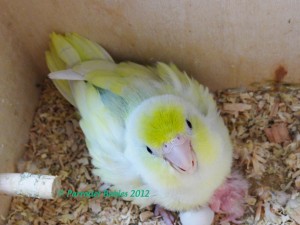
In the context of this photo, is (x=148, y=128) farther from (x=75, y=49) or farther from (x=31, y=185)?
(x=75, y=49)

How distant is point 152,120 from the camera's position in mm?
1335

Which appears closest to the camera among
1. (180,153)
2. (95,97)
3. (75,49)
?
(180,153)

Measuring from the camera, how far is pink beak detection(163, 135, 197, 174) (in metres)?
1.30

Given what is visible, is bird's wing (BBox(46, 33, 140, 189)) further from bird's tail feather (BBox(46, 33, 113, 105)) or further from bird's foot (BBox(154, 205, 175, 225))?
bird's foot (BBox(154, 205, 175, 225))

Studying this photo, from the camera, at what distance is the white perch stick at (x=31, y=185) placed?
1.33 meters

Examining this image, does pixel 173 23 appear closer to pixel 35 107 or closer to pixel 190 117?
pixel 190 117

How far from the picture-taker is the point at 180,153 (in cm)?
131

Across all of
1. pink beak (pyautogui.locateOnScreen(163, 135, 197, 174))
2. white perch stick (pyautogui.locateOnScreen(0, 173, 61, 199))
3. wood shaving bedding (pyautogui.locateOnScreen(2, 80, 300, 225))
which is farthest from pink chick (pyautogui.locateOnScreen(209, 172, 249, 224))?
white perch stick (pyautogui.locateOnScreen(0, 173, 61, 199))

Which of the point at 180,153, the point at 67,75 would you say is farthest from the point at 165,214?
the point at 67,75

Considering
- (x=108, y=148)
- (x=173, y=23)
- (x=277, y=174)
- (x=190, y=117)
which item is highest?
(x=173, y=23)

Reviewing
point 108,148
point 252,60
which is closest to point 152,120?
point 108,148

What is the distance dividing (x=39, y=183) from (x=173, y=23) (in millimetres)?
590

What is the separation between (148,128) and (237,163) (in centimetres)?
43

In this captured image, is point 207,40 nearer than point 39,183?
No
